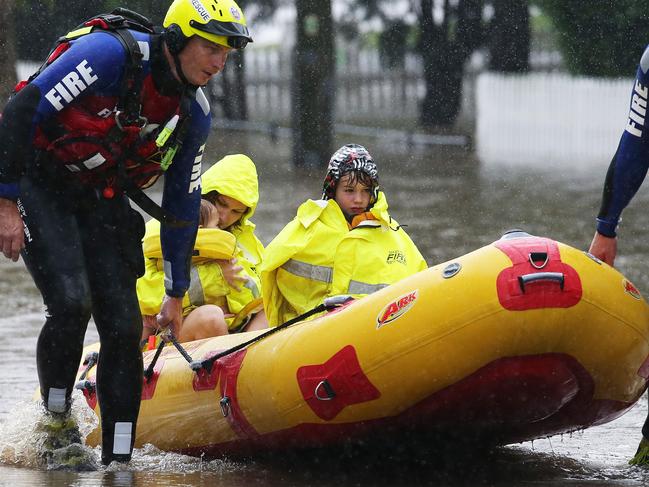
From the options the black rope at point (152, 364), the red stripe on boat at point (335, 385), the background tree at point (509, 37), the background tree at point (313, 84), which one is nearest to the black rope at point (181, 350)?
the black rope at point (152, 364)

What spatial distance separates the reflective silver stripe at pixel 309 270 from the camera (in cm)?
573

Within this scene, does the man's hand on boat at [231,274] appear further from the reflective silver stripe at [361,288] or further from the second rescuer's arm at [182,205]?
the second rescuer's arm at [182,205]

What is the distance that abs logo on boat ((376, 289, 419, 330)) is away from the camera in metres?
4.58

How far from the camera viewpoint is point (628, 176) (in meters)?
5.11

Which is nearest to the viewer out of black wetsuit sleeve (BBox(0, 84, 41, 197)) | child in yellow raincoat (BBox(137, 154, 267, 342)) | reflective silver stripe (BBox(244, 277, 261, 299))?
black wetsuit sleeve (BBox(0, 84, 41, 197))

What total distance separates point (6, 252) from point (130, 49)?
787mm

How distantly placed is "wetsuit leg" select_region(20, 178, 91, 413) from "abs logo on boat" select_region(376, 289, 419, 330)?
1012 millimetres

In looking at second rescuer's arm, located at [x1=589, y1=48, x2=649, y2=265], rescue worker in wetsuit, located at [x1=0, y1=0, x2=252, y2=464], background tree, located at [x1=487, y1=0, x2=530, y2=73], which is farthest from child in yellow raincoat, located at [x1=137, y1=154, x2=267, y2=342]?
background tree, located at [x1=487, y1=0, x2=530, y2=73]

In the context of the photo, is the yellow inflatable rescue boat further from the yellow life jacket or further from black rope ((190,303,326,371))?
the yellow life jacket

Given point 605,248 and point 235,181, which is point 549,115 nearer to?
point 235,181

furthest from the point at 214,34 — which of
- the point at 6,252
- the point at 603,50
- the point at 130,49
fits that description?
the point at 603,50

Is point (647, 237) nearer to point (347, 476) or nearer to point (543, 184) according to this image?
point (543, 184)

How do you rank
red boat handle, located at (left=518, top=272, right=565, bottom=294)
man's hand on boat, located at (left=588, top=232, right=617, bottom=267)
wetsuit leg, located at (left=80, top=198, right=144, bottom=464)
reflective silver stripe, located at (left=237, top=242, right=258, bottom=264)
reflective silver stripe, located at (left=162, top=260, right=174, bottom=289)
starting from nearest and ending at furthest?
red boat handle, located at (left=518, top=272, right=565, bottom=294), wetsuit leg, located at (left=80, top=198, right=144, bottom=464), man's hand on boat, located at (left=588, top=232, right=617, bottom=267), reflective silver stripe, located at (left=162, top=260, right=174, bottom=289), reflective silver stripe, located at (left=237, top=242, right=258, bottom=264)

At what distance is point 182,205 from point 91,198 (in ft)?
1.30
